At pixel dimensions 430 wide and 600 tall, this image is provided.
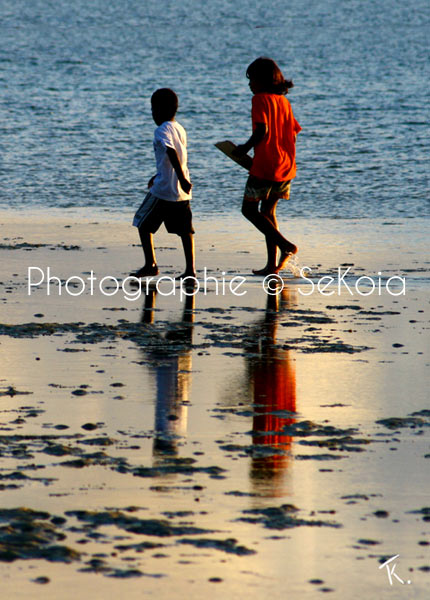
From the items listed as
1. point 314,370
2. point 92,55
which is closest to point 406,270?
point 314,370

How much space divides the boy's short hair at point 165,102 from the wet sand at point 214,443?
1513mm

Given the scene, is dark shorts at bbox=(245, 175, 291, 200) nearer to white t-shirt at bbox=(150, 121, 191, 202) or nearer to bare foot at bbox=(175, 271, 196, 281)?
white t-shirt at bbox=(150, 121, 191, 202)

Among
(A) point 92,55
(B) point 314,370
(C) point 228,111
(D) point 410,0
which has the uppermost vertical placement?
(D) point 410,0

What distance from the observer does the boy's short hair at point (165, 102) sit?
9.70 metres

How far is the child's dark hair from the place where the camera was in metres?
9.75

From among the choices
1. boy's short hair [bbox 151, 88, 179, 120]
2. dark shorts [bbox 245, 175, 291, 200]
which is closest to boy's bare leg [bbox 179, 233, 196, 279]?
dark shorts [bbox 245, 175, 291, 200]

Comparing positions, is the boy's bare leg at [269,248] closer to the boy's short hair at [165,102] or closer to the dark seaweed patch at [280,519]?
the boy's short hair at [165,102]

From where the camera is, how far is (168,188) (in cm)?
1000

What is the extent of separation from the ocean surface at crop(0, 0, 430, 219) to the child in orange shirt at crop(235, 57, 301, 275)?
4.22 m

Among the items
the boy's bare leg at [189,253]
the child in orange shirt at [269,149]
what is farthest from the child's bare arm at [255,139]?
the boy's bare leg at [189,253]

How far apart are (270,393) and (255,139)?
403 centimetres

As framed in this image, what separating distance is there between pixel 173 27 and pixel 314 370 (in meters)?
46.3

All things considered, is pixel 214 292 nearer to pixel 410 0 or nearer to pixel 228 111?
pixel 228 111

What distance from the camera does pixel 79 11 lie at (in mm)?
56375
